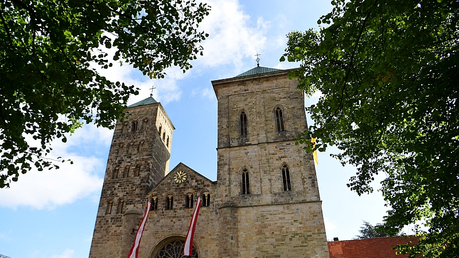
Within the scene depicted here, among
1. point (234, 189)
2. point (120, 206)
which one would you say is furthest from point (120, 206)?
Result: point (234, 189)

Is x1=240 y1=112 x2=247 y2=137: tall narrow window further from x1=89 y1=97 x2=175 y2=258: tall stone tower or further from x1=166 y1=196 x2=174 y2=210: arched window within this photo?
x1=89 y1=97 x2=175 y2=258: tall stone tower

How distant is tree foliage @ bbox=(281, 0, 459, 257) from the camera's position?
523cm

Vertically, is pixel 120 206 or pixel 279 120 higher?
pixel 279 120

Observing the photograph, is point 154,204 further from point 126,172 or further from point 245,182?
point 245,182

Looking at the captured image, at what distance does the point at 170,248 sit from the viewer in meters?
16.8

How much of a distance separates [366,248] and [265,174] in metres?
8.11

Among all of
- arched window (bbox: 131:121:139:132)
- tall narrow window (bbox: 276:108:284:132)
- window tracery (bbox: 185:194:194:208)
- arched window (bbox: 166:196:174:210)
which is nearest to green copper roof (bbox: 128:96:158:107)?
arched window (bbox: 131:121:139:132)

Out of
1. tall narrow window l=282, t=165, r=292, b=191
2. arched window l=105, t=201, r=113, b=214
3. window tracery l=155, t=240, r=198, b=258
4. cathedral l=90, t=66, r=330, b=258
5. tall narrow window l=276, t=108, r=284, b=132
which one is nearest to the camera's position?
cathedral l=90, t=66, r=330, b=258

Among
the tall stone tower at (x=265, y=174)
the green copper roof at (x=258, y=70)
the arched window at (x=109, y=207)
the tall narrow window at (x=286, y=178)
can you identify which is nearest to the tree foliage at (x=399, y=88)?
the tall stone tower at (x=265, y=174)

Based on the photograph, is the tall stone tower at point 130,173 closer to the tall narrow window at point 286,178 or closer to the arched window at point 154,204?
the arched window at point 154,204

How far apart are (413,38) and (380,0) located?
1.09 metres

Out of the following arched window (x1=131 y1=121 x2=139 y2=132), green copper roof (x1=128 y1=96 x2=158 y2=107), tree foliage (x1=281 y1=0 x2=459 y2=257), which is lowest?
tree foliage (x1=281 y1=0 x2=459 y2=257)

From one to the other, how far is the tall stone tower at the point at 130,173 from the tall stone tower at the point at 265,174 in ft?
15.6

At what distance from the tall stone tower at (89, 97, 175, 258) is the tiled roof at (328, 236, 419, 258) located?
12101 millimetres
